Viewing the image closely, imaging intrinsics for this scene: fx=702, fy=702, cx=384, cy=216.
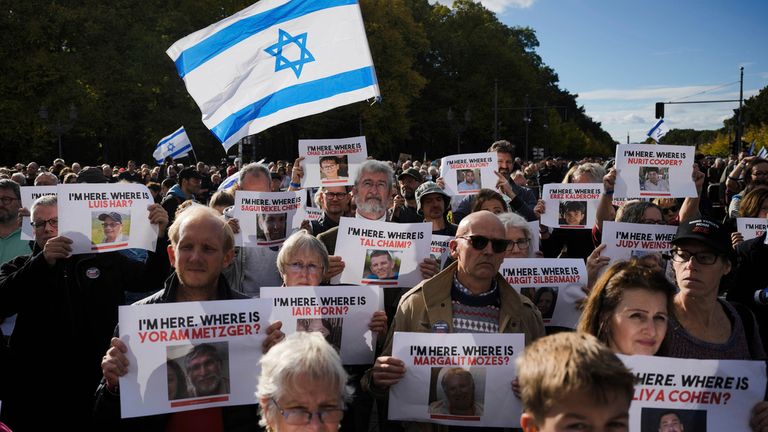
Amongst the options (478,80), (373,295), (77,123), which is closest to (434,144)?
(478,80)

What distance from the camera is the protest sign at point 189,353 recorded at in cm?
317

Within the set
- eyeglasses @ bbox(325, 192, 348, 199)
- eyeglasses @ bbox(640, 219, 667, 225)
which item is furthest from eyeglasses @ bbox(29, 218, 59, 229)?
eyeglasses @ bbox(640, 219, 667, 225)

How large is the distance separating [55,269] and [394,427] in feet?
8.17

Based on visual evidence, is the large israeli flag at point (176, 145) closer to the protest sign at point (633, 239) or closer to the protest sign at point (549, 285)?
the protest sign at point (633, 239)

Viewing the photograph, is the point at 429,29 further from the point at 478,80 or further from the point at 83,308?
the point at 83,308

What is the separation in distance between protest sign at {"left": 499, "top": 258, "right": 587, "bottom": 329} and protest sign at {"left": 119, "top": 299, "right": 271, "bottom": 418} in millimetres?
1901

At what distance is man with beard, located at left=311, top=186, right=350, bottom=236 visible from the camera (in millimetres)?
6312

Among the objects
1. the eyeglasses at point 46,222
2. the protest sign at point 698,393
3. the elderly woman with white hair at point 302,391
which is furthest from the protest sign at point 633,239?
the eyeglasses at point 46,222

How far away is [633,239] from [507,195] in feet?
9.44

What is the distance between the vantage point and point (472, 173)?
321 inches

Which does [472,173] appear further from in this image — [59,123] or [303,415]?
[59,123]

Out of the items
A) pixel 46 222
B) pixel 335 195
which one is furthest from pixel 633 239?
pixel 46 222

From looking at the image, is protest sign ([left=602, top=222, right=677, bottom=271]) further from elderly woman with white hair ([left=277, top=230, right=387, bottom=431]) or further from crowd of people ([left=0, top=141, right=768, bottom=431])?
elderly woman with white hair ([left=277, top=230, right=387, bottom=431])

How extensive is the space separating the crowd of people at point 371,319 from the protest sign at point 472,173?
2.10 meters
